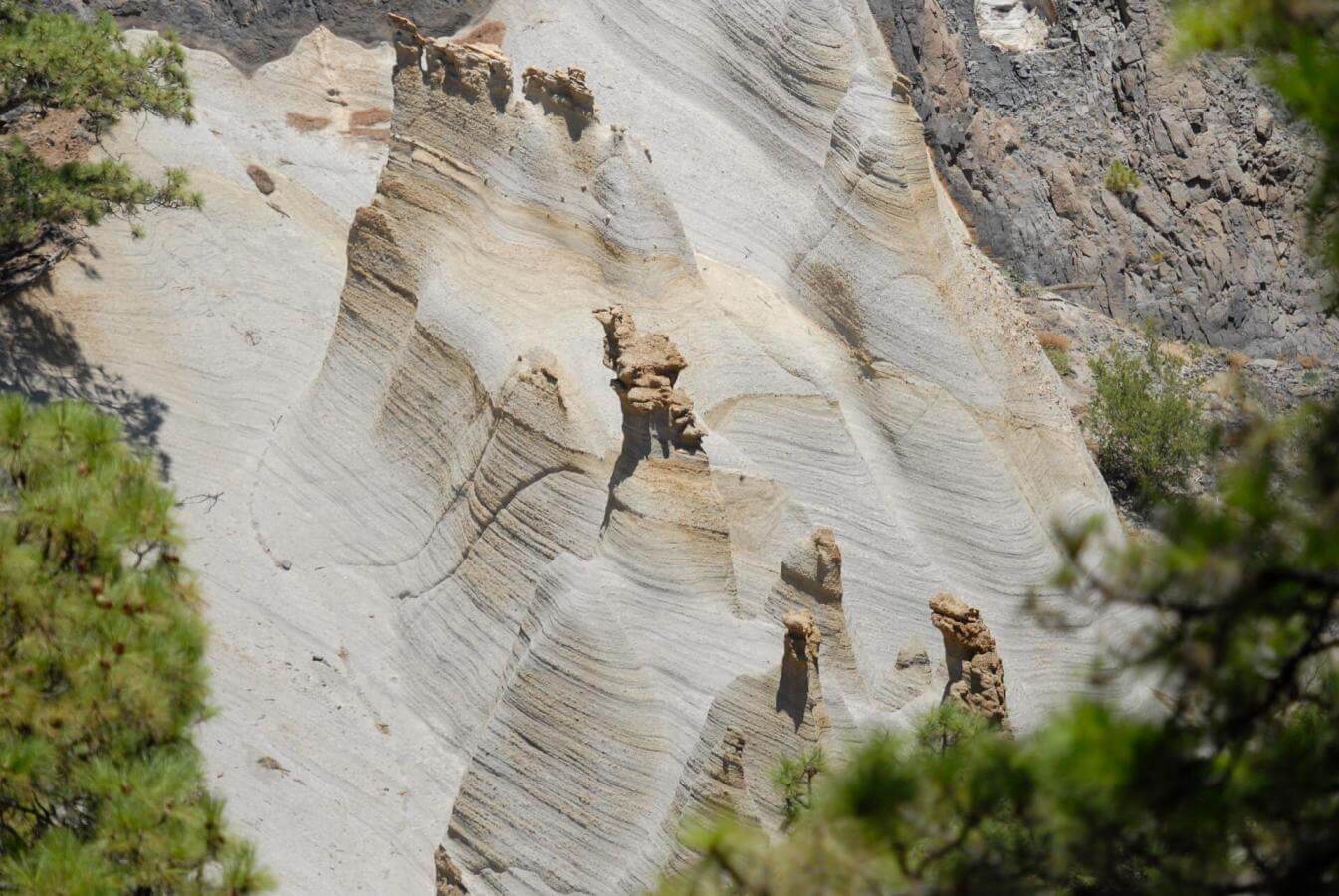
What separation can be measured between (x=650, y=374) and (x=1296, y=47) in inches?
372

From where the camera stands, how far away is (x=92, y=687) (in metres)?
9.17

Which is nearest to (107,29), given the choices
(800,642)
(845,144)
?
(845,144)

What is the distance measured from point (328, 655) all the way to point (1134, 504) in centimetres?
1383

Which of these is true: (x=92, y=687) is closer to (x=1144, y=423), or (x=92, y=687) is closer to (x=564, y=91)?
(x=564, y=91)

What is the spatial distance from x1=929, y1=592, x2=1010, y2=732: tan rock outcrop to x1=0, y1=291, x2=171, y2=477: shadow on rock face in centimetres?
1074

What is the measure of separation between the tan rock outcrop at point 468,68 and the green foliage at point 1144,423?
1243cm

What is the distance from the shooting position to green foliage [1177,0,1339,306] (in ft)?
18.4

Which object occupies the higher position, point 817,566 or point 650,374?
point 650,374

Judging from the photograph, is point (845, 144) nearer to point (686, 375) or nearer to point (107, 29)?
point (686, 375)

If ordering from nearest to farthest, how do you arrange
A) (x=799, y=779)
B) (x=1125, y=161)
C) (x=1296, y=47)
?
(x=1296, y=47) → (x=799, y=779) → (x=1125, y=161)

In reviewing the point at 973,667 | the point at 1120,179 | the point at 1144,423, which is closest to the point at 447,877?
the point at 973,667

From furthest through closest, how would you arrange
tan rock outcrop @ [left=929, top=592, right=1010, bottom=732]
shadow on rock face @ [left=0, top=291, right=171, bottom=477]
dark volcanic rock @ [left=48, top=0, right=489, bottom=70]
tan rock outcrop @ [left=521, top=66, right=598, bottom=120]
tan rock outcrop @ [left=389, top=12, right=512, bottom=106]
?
dark volcanic rock @ [left=48, top=0, right=489, bottom=70], shadow on rock face @ [left=0, top=291, right=171, bottom=477], tan rock outcrop @ [left=389, top=12, right=512, bottom=106], tan rock outcrop @ [left=521, top=66, right=598, bottom=120], tan rock outcrop @ [left=929, top=592, right=1010, bottom=732]

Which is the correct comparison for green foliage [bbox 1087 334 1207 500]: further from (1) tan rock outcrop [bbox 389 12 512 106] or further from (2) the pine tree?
(2) the pine tree

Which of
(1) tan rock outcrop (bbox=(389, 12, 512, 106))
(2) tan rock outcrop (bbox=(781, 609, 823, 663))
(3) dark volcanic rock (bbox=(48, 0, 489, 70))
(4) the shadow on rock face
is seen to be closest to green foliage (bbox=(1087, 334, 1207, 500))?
(2) tan rock outcrop (bbox=(781, 609, 823, 663))
